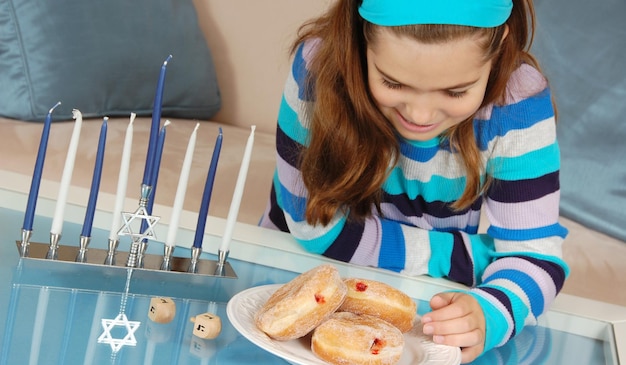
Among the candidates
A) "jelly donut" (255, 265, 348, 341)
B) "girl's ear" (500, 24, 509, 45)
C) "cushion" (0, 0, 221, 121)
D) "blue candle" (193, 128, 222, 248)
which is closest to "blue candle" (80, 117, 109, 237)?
"blue candle" (193, 128, 222, 248)

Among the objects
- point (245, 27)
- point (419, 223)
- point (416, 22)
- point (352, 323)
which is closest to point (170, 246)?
point (352, 323)

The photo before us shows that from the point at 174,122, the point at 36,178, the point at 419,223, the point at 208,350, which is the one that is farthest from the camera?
the point at 174,122

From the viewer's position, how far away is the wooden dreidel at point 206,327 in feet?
3.05

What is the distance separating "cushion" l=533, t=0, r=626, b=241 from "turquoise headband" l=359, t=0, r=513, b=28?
1018 millimetres

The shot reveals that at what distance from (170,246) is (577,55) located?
1303 mm

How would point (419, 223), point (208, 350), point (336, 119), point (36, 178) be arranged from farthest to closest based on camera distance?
point (419, 223) → point (336, 119) → point (36, 178) → point (208, 350)

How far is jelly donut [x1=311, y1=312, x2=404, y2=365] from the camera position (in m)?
0.89

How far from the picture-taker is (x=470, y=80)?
1108 mm

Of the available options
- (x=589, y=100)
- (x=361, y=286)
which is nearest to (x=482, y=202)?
(x=361, y=286)

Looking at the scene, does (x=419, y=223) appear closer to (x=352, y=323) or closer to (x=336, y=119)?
(x=336, y=119)

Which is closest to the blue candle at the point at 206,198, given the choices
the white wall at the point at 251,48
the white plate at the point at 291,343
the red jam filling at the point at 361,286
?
the white plate at the point at 291,343

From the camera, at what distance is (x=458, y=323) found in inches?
40.9

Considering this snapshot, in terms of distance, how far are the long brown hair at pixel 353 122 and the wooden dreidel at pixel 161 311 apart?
40cm

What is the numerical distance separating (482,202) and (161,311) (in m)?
0.63
